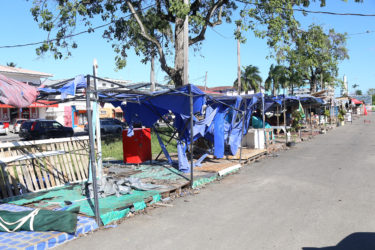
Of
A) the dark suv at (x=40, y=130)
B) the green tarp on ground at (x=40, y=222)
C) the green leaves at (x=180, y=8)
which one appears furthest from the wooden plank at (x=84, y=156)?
the dark suv at (x=40, y=130)

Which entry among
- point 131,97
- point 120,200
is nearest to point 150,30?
point 131,97

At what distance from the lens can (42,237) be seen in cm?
485

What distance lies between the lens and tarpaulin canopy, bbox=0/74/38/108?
5398 millimetres

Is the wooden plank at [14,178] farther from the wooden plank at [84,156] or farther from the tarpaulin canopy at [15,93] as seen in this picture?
the tarpaulin canopy at [15,93]

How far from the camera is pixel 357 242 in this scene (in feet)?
15.3

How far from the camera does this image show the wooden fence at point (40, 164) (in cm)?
728

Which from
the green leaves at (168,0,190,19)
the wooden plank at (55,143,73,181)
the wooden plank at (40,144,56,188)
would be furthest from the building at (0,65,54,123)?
the wooden plank at (40,144,56,188)

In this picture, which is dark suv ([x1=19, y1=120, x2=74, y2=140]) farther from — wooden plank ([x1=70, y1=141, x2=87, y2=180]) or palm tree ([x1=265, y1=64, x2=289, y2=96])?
palm tree ([x1=265, y1=64, x2=289, y2=96])

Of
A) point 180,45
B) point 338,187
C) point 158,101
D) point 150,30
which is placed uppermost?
point 150,30

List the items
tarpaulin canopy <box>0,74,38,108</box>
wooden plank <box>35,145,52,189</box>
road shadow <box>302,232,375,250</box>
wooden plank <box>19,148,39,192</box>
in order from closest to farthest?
road shadow <box>302,232,375,250</box> → tarpaulin canopy <box>0,74,38,108</box> → wooden plank <box>19,148,39,192</box> → wooden plank <box>35,145,52,189</box>

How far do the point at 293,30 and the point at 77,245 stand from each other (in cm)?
1406

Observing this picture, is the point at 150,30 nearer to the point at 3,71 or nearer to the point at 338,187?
the point at 338,187

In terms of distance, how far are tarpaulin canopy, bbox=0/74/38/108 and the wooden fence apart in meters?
2.07

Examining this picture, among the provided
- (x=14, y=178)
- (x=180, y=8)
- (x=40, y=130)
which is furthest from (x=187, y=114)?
(x=40, y=130)
